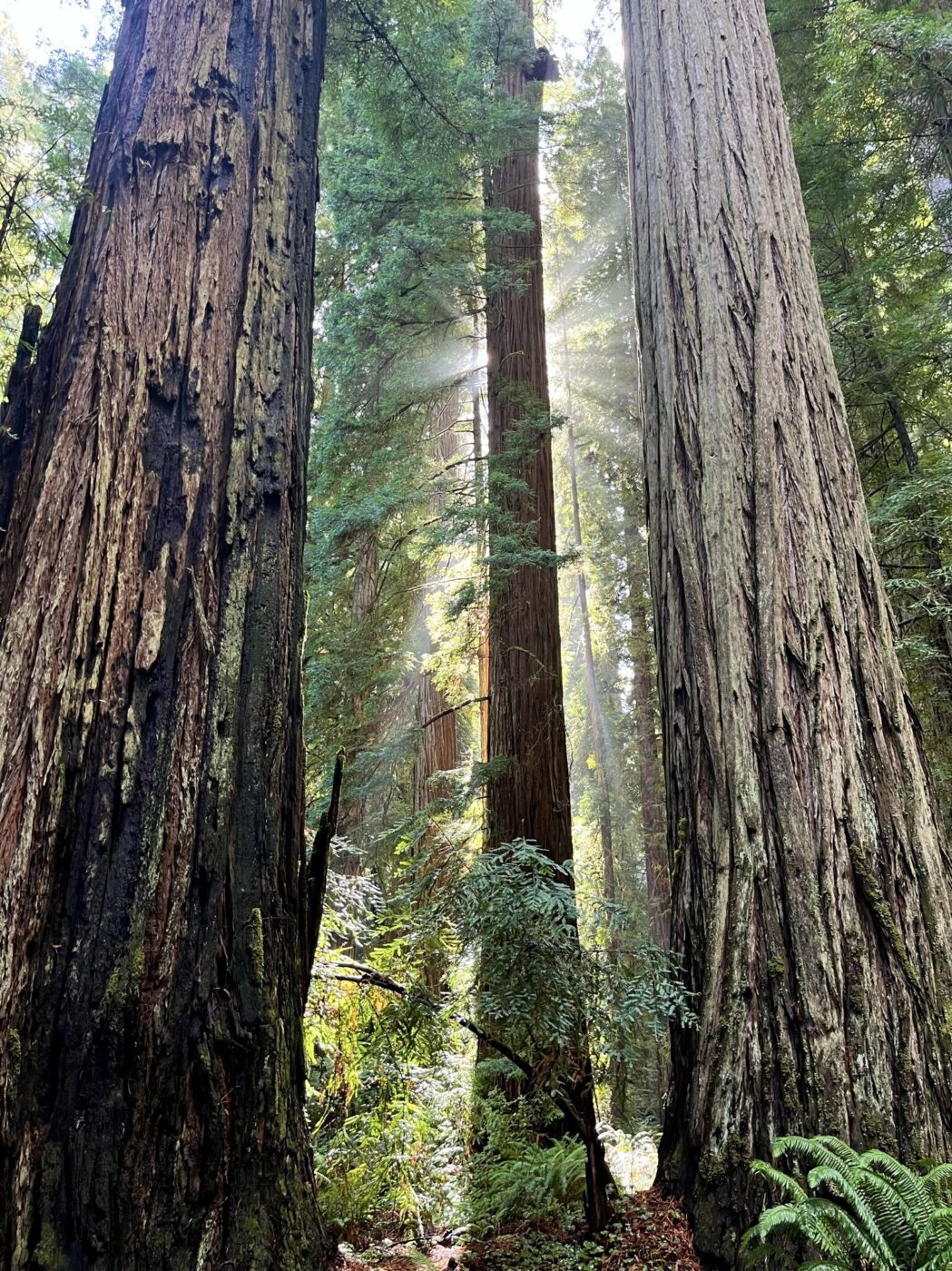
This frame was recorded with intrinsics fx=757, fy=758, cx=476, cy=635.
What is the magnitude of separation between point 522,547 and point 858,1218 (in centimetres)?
444

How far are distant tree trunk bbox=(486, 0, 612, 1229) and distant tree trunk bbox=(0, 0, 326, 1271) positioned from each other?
330 centimetres

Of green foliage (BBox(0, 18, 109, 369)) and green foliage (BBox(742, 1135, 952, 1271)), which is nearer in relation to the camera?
green foliage (BBox(742, 1135, 952, 1271))

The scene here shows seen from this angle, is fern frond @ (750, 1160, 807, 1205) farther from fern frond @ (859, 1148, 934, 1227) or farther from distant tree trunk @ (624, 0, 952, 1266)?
distant tree trunk @ (624, 0, 952, 1266)

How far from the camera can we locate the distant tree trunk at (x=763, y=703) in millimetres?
2475

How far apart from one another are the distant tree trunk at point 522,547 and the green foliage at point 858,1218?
2.72 m

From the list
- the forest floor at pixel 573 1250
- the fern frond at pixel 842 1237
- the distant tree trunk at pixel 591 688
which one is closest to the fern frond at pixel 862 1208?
the fern frond at pixel 842 1237

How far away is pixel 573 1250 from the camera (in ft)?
8.02

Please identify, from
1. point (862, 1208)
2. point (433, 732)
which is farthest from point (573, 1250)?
point (433, 732)

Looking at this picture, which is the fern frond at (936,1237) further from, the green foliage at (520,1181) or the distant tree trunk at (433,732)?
the distant tree trunk at (433,732)

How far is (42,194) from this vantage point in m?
2.32

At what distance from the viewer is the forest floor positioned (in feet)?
7.62

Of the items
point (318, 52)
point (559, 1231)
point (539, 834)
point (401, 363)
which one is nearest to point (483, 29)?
point (401, 363)

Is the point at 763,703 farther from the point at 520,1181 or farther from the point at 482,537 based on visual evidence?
the point at 482,537

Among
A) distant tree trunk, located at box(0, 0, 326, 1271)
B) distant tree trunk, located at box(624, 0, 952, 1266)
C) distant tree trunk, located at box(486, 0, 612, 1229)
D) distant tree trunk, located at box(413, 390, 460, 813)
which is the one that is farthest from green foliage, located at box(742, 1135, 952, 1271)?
distant tree trunk, located at box(413, 390, 460, 813)
